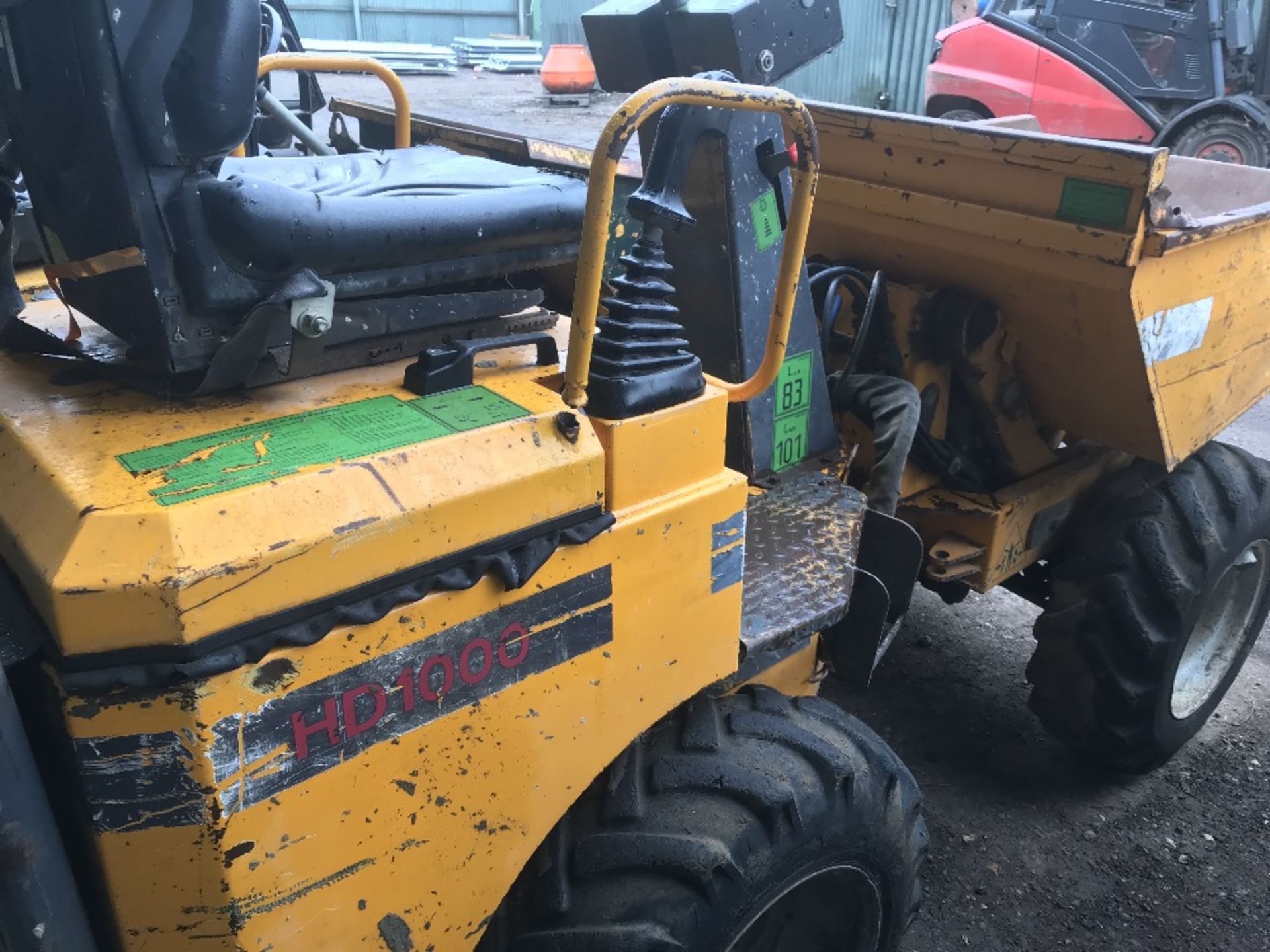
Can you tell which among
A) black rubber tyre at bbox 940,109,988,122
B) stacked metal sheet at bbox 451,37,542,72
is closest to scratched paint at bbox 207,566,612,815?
black rubber tyre at bbox 940,109,988,122

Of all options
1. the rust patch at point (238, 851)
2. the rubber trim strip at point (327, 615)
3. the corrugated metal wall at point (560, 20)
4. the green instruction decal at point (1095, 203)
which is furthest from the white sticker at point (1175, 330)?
the corrugated metal wall at point (560, 20)

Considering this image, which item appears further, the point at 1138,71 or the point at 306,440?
the point at 1138,71

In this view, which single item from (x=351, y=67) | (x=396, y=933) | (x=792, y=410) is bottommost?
(x=396, y=933)

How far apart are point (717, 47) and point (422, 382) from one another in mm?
1058

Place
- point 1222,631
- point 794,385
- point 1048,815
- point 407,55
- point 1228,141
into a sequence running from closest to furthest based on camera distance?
point 794,385 < point 1048,815 < point 1222,631 < point 1228,141 < point 407,55

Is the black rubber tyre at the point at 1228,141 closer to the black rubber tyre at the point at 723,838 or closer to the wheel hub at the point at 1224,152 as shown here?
the wheel hub at the point at 1224,152

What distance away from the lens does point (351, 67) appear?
2.31 meters

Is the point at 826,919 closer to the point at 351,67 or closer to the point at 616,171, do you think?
the point at 616,171

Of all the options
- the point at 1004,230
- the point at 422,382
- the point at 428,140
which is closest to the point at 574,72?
the point at 428,140

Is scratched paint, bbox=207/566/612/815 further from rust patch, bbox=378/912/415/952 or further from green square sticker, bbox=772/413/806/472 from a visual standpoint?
green square sticker, bbox=772/413/806/472

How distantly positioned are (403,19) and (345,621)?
20630mm

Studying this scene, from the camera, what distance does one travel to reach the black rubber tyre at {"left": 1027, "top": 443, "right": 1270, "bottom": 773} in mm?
2979

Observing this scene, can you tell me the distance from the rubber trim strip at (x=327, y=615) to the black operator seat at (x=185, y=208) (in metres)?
0.38

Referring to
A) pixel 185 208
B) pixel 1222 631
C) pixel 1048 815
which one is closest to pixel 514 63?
pixel 1222 631
